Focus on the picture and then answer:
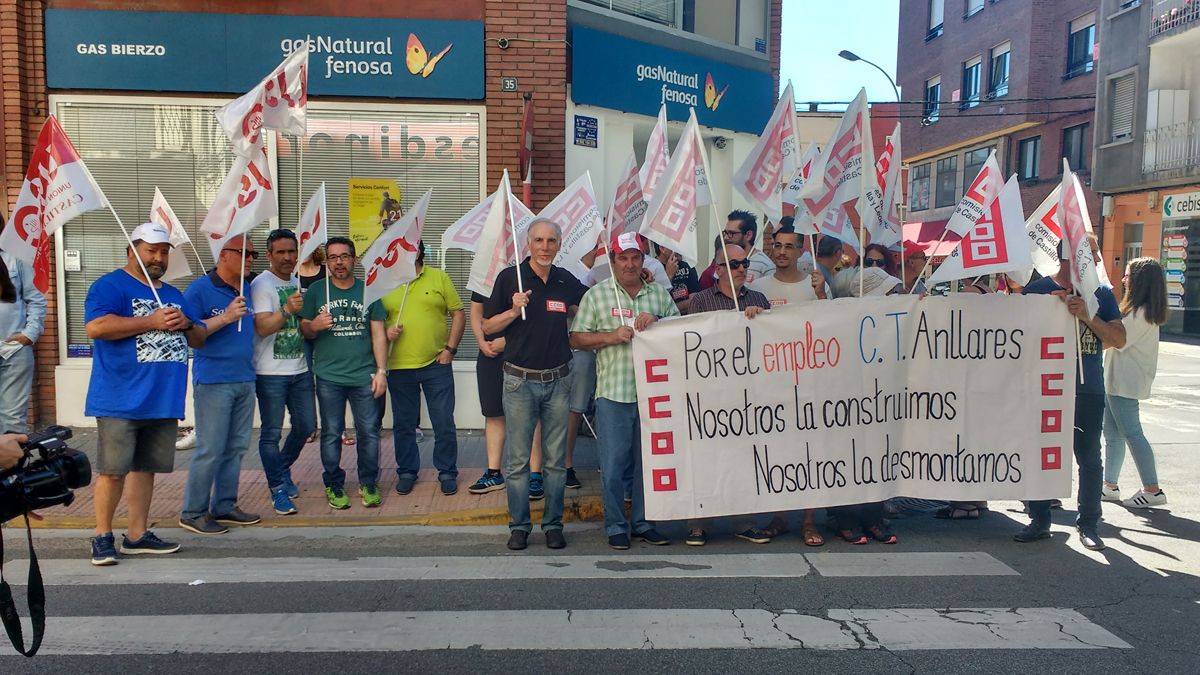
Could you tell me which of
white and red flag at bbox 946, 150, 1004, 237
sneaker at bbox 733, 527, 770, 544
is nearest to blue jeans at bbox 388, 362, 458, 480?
sneaker at bbox 733, 527, 770, 544

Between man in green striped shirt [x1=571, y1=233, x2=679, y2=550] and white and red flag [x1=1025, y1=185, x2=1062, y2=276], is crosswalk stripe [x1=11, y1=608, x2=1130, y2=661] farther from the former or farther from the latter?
white and red flag [x1=1025, y1=185, x2=1062, y2=276]

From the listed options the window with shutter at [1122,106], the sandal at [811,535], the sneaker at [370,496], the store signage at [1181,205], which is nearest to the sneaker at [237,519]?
the sneaker at [370,496]

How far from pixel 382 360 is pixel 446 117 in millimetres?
3955

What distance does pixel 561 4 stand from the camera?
30.6 feet

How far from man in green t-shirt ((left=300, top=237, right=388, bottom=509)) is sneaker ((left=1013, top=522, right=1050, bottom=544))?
4.47 meters

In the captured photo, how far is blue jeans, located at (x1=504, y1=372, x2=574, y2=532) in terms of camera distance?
547cm

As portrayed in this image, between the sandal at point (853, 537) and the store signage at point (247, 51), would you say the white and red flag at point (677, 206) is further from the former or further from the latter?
the store signage at point (247, 51)

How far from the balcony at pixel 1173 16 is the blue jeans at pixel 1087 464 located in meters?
21.5

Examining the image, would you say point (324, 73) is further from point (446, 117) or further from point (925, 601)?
point (925, 601)

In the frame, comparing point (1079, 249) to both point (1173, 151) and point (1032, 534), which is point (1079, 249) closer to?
point (1032, 534)

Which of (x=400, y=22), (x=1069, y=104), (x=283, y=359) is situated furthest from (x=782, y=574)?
(x=1069, y=104)

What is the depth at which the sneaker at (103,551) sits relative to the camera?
5.16 metres

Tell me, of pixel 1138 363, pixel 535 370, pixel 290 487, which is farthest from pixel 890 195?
pixel 290 487

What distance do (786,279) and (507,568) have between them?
2.67 meters
